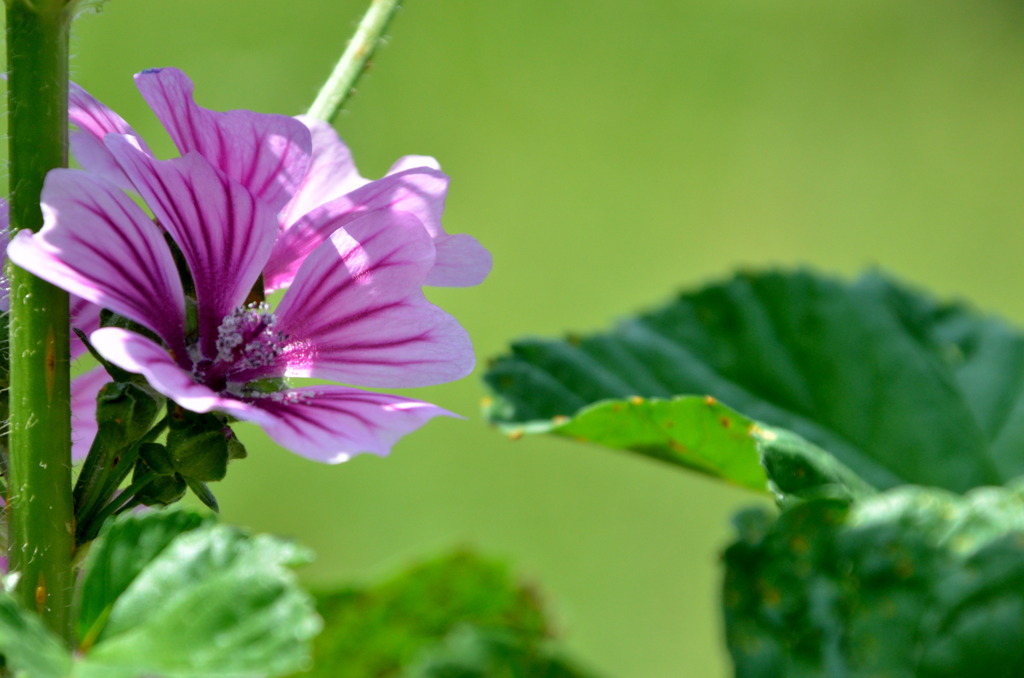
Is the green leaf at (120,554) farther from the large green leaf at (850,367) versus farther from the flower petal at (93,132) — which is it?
the large green leaf at (850,367)

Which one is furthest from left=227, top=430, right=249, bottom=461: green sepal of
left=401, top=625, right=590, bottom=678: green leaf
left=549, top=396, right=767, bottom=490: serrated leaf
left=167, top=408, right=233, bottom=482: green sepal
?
left=549, top=396, right=767, bottom=490: serrated leaf

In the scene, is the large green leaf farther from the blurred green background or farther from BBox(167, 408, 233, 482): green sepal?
the blurred green background

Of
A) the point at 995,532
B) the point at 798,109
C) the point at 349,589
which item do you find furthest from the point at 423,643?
the point at 798,109

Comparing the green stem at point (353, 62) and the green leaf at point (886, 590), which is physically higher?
the green stem at point (353, 62)

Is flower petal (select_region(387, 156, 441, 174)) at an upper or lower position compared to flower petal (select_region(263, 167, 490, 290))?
upper

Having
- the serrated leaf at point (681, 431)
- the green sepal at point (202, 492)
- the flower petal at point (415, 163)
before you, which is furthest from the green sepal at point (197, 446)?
the serrated leaf at point (681, 431)

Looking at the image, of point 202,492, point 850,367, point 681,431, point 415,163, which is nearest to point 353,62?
point 415,163

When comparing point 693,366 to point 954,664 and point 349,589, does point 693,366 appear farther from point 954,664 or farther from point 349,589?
point 954,664
